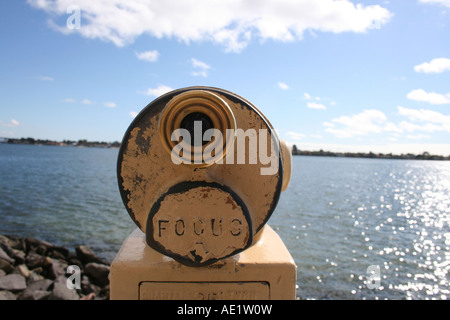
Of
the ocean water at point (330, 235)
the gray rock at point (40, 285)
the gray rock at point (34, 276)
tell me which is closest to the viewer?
the gray rock at point (40, 285)

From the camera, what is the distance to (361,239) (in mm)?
13953

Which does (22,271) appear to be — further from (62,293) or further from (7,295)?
(62,293)

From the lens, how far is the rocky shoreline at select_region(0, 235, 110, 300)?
730 centimetres

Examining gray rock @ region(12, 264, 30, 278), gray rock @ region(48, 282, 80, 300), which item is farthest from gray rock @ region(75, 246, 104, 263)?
gray rock @ region(48, 282, 80, 300)

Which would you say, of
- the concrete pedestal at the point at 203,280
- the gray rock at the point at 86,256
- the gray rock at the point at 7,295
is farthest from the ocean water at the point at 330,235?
the concrete pedestal at the point at 203,280

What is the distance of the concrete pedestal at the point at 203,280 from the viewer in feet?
5.18

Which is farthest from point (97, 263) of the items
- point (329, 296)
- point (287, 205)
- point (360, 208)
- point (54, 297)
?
point (360, 208)

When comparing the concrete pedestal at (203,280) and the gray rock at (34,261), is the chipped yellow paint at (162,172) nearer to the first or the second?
the concrete pedestal at (203,280)

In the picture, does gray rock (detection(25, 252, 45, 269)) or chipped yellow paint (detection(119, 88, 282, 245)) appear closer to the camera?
chipped yellow paint (detection(119, 88, 282, 245))

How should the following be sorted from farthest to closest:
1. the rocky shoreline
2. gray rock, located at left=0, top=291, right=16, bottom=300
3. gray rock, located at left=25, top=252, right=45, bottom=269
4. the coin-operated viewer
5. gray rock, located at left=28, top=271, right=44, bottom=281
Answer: gray rock, located at left=25, top=252, right=45, bottom=269
gray rock, located at left=28, top=271, right=44, bottom=281
the rocky shoreline
gray rock, located at left=0, top=291, right=16, bottom=300
the coin-operated viewer

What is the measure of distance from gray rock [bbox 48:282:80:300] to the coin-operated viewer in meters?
6.34

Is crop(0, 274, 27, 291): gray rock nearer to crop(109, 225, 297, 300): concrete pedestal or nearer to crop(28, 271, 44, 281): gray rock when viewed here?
crop(28, 271, 44, 281): gray rock

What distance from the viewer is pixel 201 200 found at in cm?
142

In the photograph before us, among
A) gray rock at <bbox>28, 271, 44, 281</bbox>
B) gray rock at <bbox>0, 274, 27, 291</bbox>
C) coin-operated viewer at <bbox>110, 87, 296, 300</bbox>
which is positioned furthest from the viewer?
gray rock at <bbox>28, 271, 44, 281</bbox>
